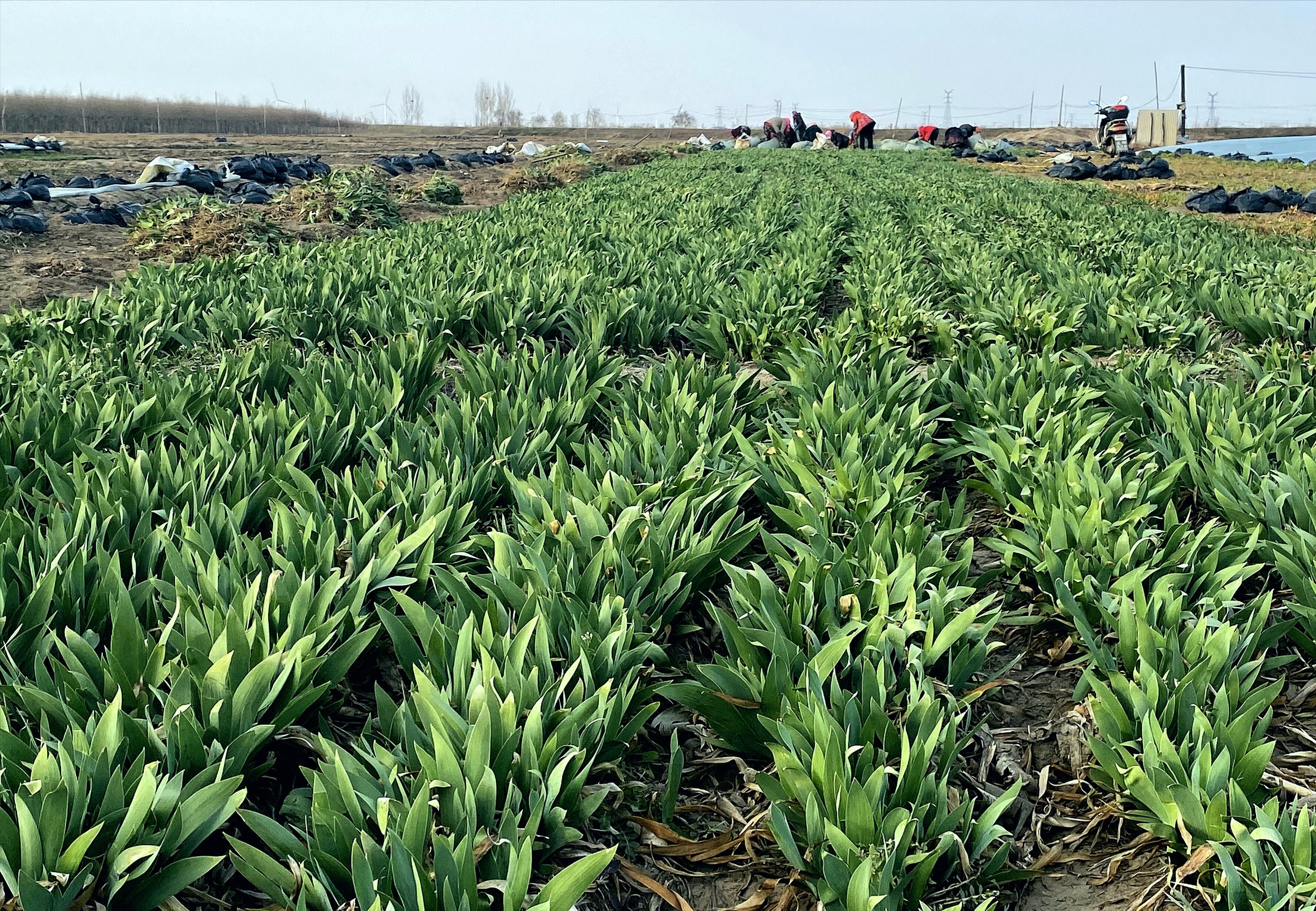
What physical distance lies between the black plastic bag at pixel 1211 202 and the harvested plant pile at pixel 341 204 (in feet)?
39.5

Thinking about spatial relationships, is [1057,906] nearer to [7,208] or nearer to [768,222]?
[768,222]

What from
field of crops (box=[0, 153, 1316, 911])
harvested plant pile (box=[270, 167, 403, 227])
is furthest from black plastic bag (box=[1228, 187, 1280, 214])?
harvested plant pile (box=[270, 167, 403, 227])

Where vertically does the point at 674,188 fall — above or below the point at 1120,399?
above

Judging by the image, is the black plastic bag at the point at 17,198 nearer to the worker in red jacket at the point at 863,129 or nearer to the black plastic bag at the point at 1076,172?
the black plastic bag at the point at 1076,172

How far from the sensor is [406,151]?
29109mm

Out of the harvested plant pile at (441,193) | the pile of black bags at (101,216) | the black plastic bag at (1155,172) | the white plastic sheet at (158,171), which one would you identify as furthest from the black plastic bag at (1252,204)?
the white plastic sheet at (158,171)

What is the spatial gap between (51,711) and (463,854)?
84 centimetres

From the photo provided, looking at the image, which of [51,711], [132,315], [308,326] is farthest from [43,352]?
[51,711]

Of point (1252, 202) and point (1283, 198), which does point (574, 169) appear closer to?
point (1252, 202)

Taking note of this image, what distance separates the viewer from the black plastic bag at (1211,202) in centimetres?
1302

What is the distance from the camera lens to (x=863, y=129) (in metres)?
34.8

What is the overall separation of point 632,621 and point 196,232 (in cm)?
779

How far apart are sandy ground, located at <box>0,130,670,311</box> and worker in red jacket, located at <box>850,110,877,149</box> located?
10.3 m

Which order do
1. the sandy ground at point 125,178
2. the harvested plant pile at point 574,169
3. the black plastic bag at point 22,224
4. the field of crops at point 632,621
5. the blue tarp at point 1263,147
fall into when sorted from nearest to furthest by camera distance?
1. the field of crops at point 632,621
2. the sandy ground at point 125,178
3. the black plastic bag at point 22,224
4. the harvested plant pile at point 574,169
5. the blue tarp at point 1263,147
